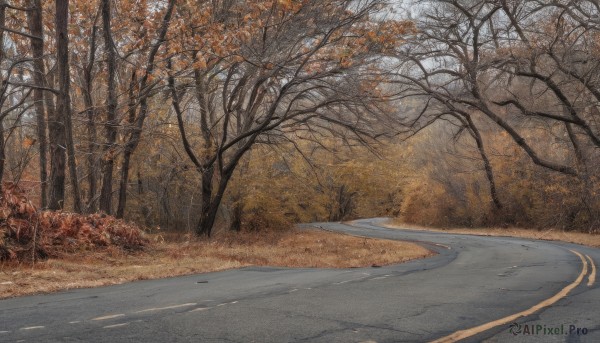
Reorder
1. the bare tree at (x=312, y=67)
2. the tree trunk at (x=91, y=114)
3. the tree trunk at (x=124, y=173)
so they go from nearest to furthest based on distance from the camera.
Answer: the bare tree at (x=312, y=67)
the tree trunk at (x=91, y=114)
the tree trunk at (x=124, y=173)

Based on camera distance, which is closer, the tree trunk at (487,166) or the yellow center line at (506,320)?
the yellow center line at (506,320)

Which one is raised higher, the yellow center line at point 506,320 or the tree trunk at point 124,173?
the tree trunk at point 124,173

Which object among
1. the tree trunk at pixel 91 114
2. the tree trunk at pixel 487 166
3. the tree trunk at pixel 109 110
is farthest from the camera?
the tree trunk at pixel 487 166

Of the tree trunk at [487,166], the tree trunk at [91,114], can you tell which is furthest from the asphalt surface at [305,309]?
the tree trunk at [487,166]

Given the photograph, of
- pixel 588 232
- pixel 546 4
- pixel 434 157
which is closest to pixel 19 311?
pixel 546 4

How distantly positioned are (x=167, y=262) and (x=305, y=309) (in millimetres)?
7758

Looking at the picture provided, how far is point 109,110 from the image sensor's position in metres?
20.2

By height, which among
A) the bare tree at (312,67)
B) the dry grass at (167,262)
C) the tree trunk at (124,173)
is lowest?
the dry grass at (167,262)

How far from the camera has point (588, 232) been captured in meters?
30.3

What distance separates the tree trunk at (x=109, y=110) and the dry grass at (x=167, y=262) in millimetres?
3633

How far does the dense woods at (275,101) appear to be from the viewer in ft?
60.0

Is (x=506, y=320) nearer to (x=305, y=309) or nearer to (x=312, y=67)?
(x=305, y=309)

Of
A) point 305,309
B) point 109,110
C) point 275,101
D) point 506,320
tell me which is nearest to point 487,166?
point 275,101

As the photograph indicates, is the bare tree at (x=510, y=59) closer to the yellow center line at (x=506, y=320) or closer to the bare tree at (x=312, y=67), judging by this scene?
the bare tree at (x=312, y=67)
